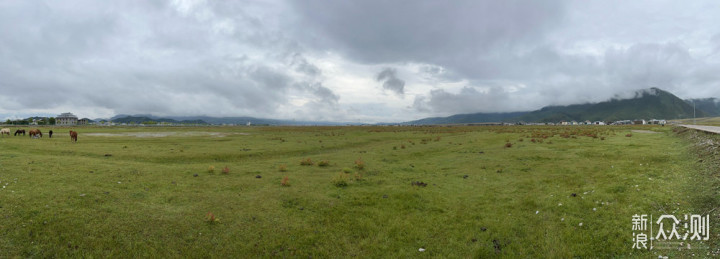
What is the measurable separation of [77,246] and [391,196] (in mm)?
11888

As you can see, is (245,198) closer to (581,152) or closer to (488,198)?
(488,198)

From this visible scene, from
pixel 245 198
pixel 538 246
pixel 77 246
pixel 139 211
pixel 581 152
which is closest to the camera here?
pixel 77 246

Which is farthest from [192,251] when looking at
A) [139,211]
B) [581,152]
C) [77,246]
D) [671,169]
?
[581,152]

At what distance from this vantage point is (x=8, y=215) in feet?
31.8

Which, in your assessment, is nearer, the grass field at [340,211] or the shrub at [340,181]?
the grass field at [340,211]

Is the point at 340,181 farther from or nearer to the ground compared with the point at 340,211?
farther from the ground

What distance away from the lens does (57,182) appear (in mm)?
14008

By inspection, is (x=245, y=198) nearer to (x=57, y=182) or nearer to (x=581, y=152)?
(x=57, y=182)

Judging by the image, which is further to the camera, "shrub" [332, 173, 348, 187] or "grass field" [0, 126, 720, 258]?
"shrub" [332, 173, 348, 187]

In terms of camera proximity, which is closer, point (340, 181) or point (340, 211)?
point (340, 211)

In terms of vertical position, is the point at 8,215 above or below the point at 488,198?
above

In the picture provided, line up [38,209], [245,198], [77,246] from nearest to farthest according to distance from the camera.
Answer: [77,246] < [38,209] < [245,198]

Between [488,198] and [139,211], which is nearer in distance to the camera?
[139,211]

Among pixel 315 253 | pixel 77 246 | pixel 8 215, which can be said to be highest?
pixel 8 215
